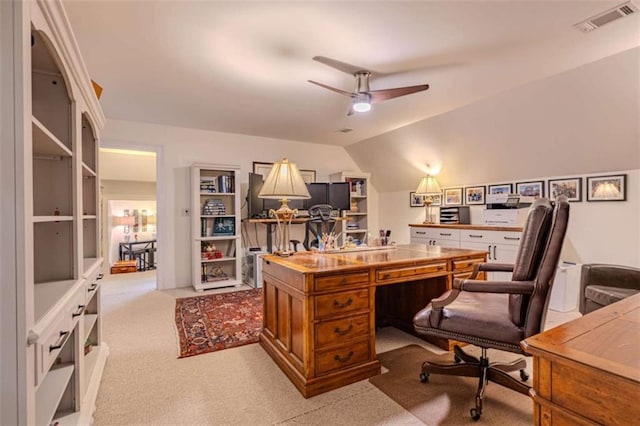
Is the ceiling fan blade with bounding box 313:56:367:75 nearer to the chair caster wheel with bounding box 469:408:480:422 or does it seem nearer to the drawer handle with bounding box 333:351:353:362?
the drawer handle with bounding box 333:351:353:362

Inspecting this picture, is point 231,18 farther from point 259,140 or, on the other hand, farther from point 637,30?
point 259,140

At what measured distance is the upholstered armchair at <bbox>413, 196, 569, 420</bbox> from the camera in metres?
1.48

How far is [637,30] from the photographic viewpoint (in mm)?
2172

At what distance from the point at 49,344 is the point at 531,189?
15.5 feet

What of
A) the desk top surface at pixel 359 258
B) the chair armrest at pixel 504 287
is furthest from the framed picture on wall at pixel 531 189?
the chair armrest at pixel 504 287

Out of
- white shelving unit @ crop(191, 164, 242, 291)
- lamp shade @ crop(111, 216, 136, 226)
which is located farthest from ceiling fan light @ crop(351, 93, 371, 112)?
lamp shade @ crop(111, 216, 136, 226)

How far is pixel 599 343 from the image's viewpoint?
33.3 inches

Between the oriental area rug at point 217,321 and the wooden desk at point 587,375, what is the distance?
2.27 metres

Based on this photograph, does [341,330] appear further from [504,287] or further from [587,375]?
[587,375]

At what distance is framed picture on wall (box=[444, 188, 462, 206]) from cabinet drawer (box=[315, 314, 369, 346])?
3544 mm

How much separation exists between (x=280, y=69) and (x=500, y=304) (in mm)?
2481

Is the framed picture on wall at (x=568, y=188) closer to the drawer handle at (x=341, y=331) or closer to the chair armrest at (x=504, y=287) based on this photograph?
the chair armrest at (x=504, y=287)

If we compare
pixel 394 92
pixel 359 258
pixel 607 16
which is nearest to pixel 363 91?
pixel 394 92

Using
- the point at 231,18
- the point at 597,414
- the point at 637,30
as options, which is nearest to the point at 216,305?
the point at 231,18
